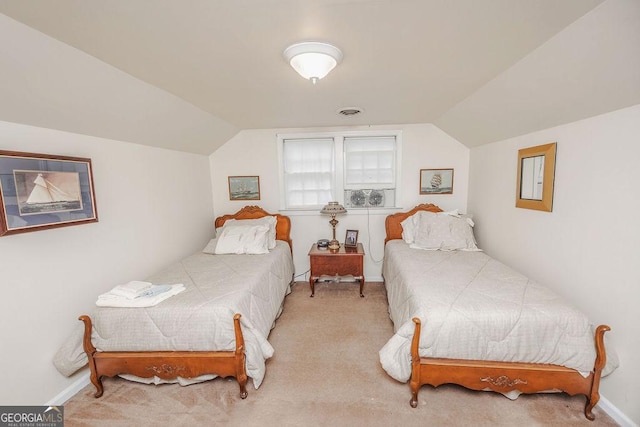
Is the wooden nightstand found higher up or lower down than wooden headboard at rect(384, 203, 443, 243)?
lower down

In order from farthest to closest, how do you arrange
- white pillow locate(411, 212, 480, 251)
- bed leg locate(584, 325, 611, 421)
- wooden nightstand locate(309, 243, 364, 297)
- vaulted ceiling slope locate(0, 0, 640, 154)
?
wooden nightstand locate(309, 243, 364, 297) → white pillow locate(411, 212, 480, 251) → bed leg locate(584, 325, 611, 421) → vaulted ceiling slope locate(0, 0, 640, 154)

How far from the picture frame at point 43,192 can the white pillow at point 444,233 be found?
300cm

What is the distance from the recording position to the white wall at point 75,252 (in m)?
1.51

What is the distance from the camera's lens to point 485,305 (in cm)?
163

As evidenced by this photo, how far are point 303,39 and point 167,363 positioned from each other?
2137 mm

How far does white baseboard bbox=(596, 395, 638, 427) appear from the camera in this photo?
144 cm

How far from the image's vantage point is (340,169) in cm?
353

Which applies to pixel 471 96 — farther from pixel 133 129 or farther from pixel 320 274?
pixel 133 129

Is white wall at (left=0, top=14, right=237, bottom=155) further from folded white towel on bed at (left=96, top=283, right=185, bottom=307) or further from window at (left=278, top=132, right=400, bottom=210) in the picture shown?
window at (left=278, top=132, right=400, bottom=210)

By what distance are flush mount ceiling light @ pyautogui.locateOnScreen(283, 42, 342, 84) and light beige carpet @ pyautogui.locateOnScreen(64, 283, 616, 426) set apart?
2058 millimetres

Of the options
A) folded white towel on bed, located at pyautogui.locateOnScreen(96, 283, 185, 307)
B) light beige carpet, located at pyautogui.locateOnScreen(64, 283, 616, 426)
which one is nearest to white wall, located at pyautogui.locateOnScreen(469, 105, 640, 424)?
light beige carpet, located at pyautogui.locateOnScreen(64, 283, 616, 426)

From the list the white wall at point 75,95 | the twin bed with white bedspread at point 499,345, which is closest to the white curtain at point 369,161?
the white wall at point 75,95

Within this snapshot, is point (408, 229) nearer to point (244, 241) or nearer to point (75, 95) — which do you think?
point (244, 241)

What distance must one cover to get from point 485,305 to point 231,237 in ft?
8.17
